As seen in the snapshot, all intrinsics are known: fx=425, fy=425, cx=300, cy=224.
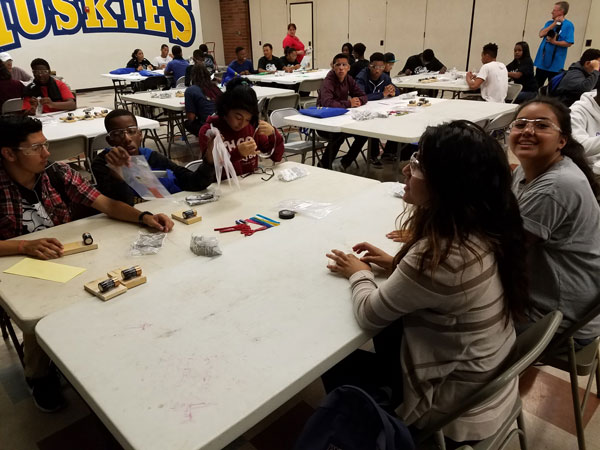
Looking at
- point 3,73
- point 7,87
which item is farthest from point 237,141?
point 3,73

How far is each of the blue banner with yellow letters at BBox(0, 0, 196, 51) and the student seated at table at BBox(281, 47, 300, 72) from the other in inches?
187

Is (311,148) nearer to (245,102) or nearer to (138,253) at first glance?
(245,102)

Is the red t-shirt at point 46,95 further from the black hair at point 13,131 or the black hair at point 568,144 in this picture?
the black hair at point 568,144

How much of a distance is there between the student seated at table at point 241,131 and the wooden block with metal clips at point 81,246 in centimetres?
78

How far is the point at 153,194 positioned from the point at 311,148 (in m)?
2.49

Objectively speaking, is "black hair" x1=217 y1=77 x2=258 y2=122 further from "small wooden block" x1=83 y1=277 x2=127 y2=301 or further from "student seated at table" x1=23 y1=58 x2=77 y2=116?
"student seated at table" x1=23 y1=58 x2=77 y2=116

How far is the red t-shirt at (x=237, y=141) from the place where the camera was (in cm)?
239

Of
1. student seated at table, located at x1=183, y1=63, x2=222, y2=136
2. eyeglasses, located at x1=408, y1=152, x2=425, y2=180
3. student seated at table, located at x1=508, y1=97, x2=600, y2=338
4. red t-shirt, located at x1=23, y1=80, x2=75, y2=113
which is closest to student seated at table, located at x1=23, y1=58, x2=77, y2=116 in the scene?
red t-shirt, located at x1=23, y1=80, x2=75, y2=113

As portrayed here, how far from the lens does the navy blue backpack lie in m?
0.82

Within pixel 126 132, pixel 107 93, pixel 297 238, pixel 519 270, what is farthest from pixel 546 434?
pixel 107 93

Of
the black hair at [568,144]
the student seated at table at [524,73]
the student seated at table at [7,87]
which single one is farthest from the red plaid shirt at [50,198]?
the student seated at table at [524,73]

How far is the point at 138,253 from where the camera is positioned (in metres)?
1.56

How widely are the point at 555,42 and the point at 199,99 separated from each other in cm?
575

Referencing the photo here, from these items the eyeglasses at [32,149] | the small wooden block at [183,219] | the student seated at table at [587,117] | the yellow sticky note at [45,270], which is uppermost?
the eyeglasses at [32,149]
